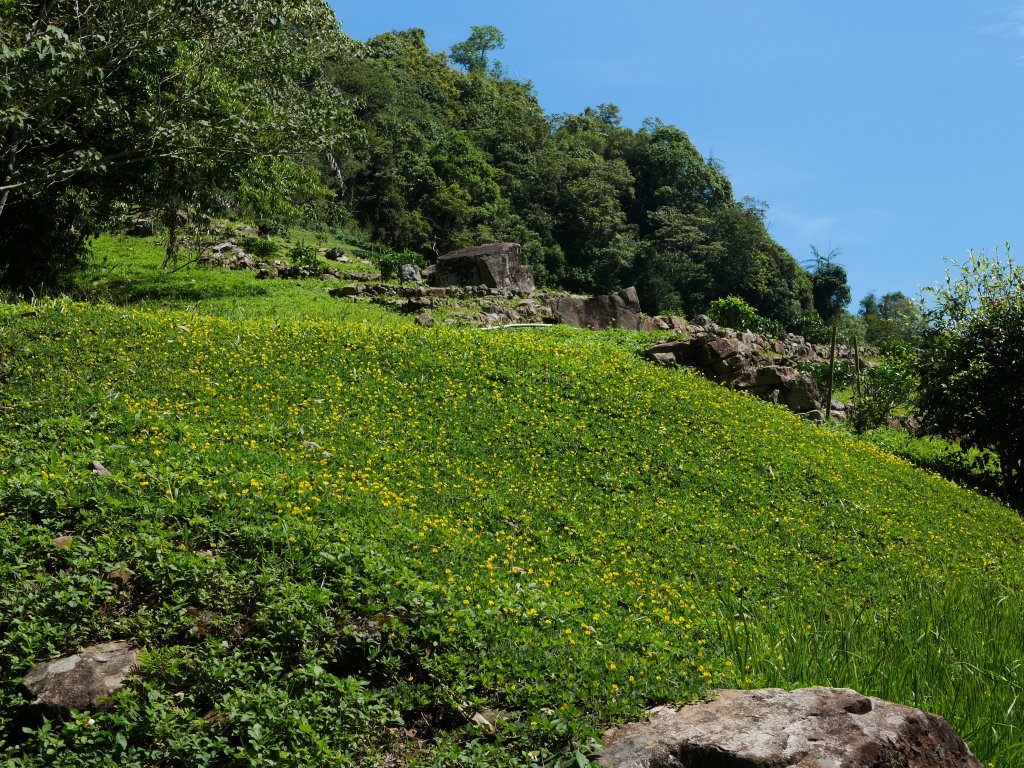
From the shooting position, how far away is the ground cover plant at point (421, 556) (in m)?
4.95

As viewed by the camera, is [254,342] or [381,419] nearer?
[381,419]

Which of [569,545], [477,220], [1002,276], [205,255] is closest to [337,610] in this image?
[569,545]

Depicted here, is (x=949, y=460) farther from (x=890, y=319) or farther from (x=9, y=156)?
(x=9, y=156)

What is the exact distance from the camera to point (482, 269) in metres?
31.9

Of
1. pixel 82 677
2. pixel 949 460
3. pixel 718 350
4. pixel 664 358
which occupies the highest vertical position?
pixel 718 350

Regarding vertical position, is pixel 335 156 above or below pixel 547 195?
below

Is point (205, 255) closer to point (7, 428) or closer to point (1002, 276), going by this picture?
point (7, 428)

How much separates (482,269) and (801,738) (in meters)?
28.8

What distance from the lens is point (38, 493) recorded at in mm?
6324

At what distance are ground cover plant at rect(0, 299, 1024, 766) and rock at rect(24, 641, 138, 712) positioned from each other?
0.48ft

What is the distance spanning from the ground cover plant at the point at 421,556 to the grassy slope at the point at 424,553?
0.10 feet

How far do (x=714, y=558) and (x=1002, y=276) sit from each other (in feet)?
42.7

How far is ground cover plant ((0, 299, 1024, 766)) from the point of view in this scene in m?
4.95

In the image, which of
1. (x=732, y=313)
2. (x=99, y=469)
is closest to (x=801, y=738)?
(x=99, y=469)
